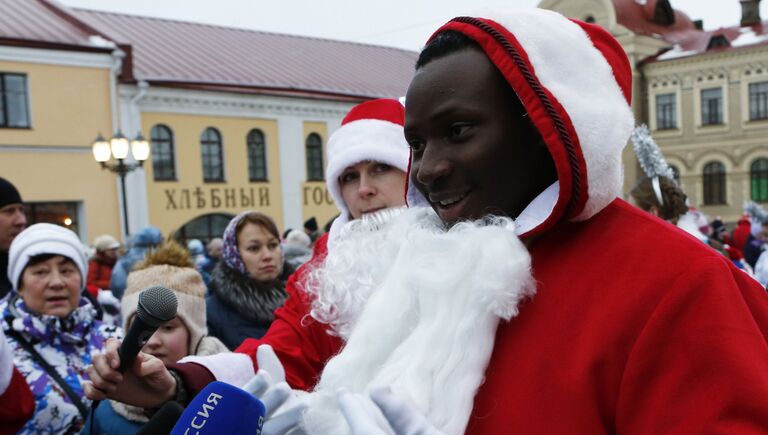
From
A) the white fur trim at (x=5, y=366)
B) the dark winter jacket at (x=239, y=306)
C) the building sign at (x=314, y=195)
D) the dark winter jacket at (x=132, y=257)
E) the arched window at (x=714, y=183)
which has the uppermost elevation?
the white fur trim at (x=5, y=366)

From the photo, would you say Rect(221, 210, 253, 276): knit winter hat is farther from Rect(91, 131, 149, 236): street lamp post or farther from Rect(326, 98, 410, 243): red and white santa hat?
Rect(91, 131, 149, 236): street lamp post

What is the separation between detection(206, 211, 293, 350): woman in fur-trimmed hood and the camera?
4.09 meters

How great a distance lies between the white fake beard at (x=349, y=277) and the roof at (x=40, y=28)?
17.0 meters

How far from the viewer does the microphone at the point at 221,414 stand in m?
1.33

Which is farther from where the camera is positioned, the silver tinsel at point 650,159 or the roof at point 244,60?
the roof at point 244,60

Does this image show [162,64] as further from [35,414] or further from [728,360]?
[728,360]

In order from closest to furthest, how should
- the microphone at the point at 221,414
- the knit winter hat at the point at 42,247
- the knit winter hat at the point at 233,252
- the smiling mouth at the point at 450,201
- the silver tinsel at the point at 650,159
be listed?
the microphone at the point at 221,414
the smiling mouth at the point at 450,201
the knit winter hat at the point at 42,247
the knit winter hat at the point at 233,252
the silver tinsel at the point at 650,159

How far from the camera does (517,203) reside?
57.1 inches

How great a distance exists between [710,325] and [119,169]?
11.2 metres

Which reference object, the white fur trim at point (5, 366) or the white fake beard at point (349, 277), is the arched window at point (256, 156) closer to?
the white fur trim at point (5, 366)

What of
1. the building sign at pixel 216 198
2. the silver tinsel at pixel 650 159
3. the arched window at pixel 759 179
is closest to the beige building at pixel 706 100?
the arched window at pixel 759 179

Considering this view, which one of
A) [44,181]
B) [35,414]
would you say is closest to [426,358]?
[35,414]

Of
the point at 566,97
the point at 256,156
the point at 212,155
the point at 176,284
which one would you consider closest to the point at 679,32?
the point at 256,156

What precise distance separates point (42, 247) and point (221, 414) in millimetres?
2404
